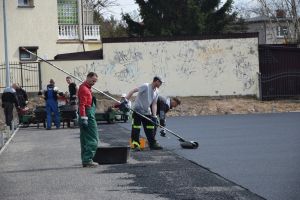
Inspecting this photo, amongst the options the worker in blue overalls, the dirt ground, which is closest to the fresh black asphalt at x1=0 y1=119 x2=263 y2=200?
the worker in blue overalls

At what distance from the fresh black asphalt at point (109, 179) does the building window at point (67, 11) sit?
29232 millimetres

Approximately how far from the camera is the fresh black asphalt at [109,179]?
34.0ft

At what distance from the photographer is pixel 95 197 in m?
10.2

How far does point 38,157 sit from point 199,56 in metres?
20.3

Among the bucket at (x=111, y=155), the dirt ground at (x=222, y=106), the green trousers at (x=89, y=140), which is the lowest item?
the dirt ground at (x=222, y=106)

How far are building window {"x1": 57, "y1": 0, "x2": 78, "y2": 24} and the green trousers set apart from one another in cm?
3285

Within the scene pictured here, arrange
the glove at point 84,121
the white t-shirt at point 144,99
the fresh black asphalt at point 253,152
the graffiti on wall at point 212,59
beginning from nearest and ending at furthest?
1. the fresh black asphalt at point 253,152
2. the glove at point 84,121
3. the white t-shirt at point 144,99
4. the graffiti on wall at point 212,59

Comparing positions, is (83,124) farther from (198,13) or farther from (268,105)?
(198,13)

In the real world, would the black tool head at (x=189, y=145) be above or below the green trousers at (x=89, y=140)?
below

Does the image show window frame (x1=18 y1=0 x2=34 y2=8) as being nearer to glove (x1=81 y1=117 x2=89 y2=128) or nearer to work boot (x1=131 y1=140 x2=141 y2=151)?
work boot (x1=131 y1=140 x2=141 y2=151)

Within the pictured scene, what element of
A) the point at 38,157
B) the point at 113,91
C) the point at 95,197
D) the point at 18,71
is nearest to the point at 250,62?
the point at 113,91

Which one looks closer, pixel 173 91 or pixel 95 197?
pixel 95 197

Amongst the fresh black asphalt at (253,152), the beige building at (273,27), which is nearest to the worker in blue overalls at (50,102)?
the fresh black asphalt at (253,152)

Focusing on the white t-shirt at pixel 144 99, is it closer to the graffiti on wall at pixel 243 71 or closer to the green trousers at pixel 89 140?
the green trousers at pixel 89 140
